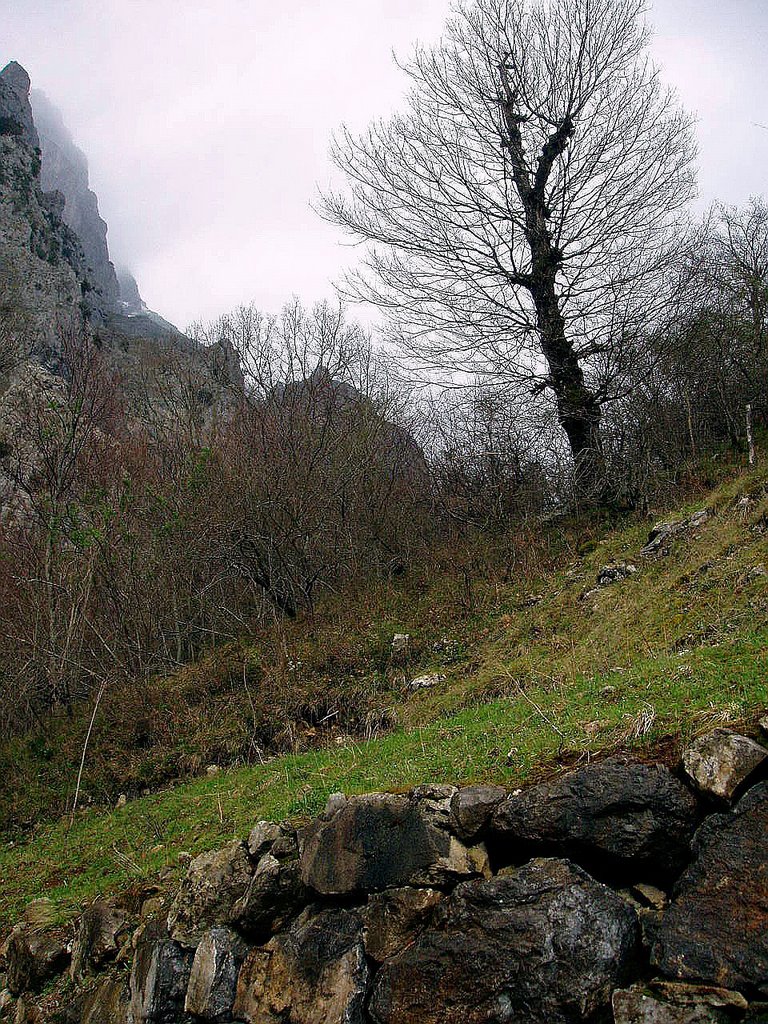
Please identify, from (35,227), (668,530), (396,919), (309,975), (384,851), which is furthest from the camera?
(35,227)

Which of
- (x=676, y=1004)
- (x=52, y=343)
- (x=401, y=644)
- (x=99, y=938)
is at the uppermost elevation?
(x=52, y=343)

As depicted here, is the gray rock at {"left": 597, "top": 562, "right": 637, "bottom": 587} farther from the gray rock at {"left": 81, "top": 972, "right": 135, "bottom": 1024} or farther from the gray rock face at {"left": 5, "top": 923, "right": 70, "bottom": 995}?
the gray rock face at {"left": 5, "top": 923, "right": 70, "bottom": 995}

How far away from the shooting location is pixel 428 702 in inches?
343

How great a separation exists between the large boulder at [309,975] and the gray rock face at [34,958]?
72.2 inches

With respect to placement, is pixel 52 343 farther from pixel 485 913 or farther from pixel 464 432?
pixel 485 913

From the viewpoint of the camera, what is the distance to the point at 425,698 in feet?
29.5

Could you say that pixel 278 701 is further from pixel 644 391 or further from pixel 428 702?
pixel 644 391

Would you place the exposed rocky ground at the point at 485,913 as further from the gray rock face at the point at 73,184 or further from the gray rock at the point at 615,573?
the gray rock face at the point at 73,184

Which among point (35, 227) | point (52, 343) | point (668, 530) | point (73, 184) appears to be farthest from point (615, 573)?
point (73, 184)

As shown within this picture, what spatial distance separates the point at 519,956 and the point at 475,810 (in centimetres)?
76

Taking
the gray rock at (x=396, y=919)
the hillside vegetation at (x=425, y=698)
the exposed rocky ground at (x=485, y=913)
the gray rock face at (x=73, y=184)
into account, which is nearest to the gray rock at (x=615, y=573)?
the hillside vegetation at (x=425, y=698)

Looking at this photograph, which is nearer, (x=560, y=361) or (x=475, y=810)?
(x=475, y=810)

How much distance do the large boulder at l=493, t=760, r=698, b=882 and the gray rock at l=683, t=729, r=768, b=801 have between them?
117 mm

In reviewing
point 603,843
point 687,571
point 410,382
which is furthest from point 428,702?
point 410,382
